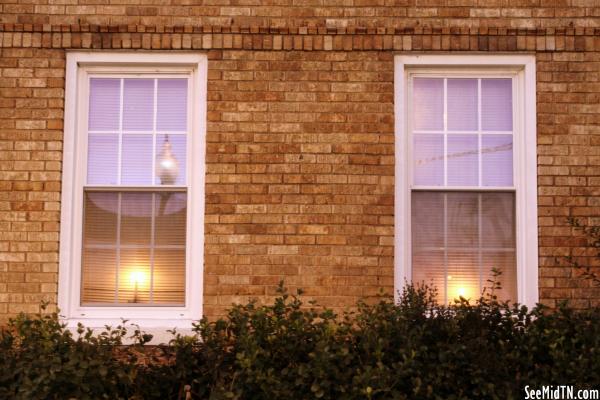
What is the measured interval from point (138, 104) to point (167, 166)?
0.59 metres

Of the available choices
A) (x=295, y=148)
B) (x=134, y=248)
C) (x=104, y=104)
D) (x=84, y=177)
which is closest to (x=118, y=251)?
(x=134, y=248)

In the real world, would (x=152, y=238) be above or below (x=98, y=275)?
above

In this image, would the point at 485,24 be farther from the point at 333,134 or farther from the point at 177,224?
the point at 177,224

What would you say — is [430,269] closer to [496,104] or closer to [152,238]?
[496,104]

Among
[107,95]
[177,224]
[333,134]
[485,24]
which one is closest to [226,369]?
[177,224]

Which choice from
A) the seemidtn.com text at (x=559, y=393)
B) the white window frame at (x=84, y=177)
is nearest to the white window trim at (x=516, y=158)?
the seemidtn.com text at (x=559, y=393)

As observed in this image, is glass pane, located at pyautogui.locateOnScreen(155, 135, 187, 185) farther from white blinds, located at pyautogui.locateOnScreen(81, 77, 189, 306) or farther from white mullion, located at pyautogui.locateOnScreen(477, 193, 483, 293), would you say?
white mullion, located at pyautogui.locateOnScreen(477, 193, 483, 293)

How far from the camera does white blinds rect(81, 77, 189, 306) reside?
6.58 meters

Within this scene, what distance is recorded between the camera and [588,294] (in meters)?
6.40

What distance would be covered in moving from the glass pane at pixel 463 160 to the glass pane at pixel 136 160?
100 inches

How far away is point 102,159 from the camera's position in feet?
21.8

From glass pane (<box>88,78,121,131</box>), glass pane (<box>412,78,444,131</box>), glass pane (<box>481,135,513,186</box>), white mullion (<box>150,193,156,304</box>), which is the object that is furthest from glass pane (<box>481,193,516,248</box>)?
glass pane (<box>88,78,121,131</box>)

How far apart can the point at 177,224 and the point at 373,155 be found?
68.4 inches

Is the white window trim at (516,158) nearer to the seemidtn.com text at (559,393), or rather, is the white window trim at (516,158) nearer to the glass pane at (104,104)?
the seemidtn.com text at (559,393)
